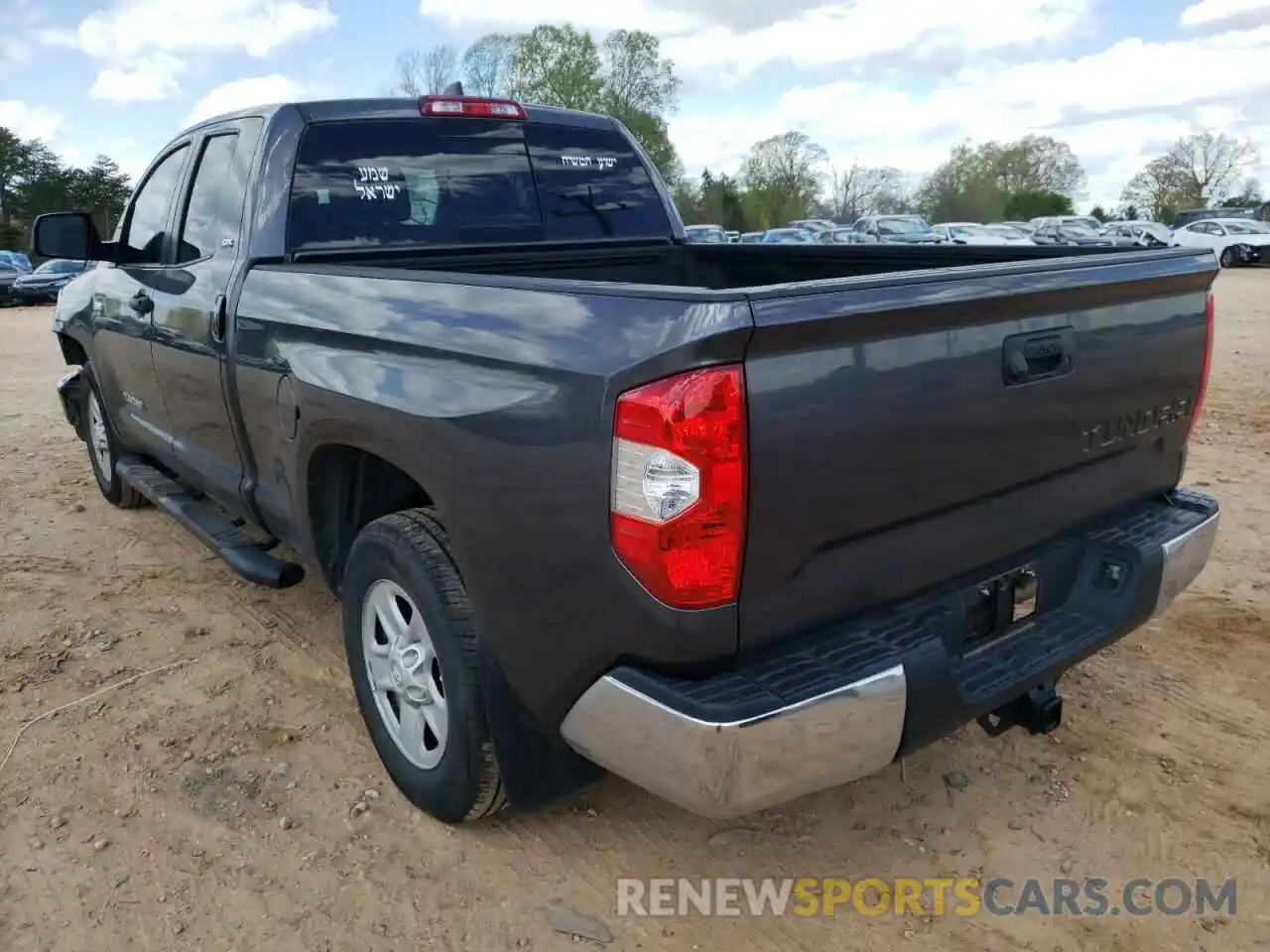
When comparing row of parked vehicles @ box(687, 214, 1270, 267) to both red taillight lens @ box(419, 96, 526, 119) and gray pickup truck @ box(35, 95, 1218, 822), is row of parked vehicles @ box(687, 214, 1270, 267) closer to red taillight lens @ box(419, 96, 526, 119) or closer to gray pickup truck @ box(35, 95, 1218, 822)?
red taillight lens @ box(419, 96, 526, 119)

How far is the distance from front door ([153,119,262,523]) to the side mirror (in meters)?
0.55

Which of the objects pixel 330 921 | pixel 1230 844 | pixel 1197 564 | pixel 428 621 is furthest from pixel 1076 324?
pixel 330 921

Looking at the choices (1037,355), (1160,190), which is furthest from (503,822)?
(1160,190)

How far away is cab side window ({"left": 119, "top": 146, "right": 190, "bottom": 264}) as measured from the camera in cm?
447

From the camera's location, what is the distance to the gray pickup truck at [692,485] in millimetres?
2010

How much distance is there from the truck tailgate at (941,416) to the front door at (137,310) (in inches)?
126

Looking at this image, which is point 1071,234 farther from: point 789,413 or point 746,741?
point 746,741

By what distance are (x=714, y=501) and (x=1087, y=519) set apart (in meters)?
1.38

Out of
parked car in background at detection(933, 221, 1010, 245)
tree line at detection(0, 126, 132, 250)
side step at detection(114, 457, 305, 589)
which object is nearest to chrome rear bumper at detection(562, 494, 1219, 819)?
side step at detection(114, 457, 305, 589)

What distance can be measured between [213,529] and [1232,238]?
1258 inches

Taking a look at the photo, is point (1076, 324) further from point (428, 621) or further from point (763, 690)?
point (428, 621)

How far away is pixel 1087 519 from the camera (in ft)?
9.25

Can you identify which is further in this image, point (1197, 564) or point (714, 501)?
point (1197, 564)

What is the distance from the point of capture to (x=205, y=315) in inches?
145
